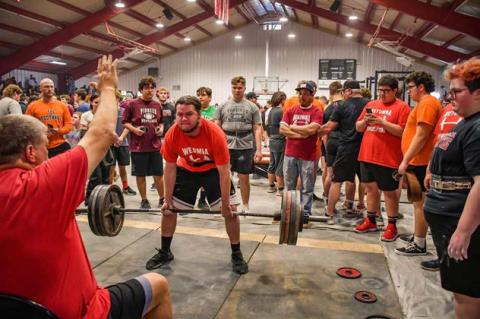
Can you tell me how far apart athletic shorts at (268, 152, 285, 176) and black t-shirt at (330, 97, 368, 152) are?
1.38 m

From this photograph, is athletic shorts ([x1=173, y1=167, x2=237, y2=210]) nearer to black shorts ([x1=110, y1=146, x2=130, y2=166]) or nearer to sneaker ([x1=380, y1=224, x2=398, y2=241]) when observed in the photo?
sneaker ([x1=380, y1=224, x2=398, y2=241])

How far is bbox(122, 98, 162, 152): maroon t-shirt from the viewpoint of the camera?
14.7 feet

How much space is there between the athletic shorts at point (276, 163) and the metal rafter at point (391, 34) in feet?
31.2

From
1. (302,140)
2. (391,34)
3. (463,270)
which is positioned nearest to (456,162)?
(463,270)

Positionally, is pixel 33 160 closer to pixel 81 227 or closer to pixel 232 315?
pixel 232 315

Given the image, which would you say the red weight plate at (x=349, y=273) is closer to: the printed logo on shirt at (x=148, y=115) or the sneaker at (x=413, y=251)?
the sneaker at (x=413, y=251)

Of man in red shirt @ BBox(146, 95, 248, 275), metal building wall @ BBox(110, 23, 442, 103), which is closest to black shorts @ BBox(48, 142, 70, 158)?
man in red shirt @ BBox(146, 95, 248, 275)

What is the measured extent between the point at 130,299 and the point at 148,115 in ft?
10.8

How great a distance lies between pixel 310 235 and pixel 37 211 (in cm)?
301

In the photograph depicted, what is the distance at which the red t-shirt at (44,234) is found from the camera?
1159 millimetres

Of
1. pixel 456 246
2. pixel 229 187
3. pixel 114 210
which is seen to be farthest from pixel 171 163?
pixel 456 246

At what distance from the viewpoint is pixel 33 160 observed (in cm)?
130

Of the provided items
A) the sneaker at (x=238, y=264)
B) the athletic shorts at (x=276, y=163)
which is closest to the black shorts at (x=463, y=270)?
the sneaker at (x=238, y=264)

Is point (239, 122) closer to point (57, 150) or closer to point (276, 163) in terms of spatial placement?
point (276, 163)
